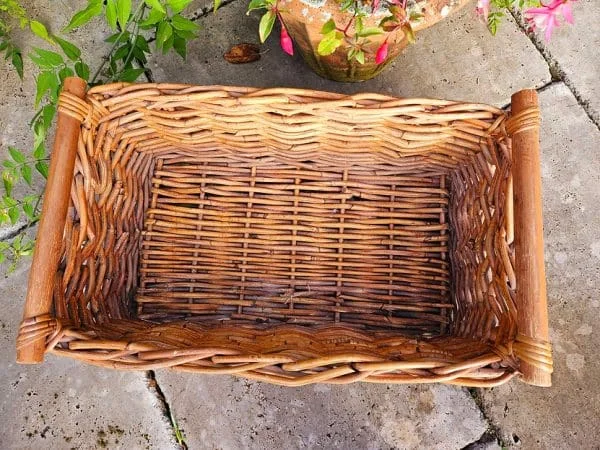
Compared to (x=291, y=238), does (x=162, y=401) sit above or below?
below

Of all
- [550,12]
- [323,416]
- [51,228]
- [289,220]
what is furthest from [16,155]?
[550,12]

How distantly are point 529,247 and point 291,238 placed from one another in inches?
18.0

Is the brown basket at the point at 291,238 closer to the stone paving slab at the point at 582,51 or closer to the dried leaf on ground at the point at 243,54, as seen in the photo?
the dried leaf on ground at the point at 243,54

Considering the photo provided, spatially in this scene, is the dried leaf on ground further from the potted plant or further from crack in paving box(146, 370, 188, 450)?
crack in paving box(146, 370, 188, 450)

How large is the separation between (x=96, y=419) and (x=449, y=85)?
1123 mm

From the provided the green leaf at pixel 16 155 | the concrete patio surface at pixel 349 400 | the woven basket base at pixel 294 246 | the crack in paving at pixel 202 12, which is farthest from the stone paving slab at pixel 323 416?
the crack in paving at pixel 202 12

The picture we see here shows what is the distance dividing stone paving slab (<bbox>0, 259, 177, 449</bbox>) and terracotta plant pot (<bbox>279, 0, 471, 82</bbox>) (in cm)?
80

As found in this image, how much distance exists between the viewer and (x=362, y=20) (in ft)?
2.69

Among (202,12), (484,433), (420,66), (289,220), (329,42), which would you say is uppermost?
(202,12)

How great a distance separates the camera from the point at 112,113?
927mm

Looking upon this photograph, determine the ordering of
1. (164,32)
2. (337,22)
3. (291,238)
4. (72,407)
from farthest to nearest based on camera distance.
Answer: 1. (72,407)
2. (291,238)
3. (164,32)
4. (337,22)

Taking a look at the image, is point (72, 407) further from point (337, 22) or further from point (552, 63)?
point (552, 63)

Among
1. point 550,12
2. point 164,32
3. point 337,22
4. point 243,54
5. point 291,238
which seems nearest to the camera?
point 550,12

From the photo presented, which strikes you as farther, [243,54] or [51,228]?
[243,54]
